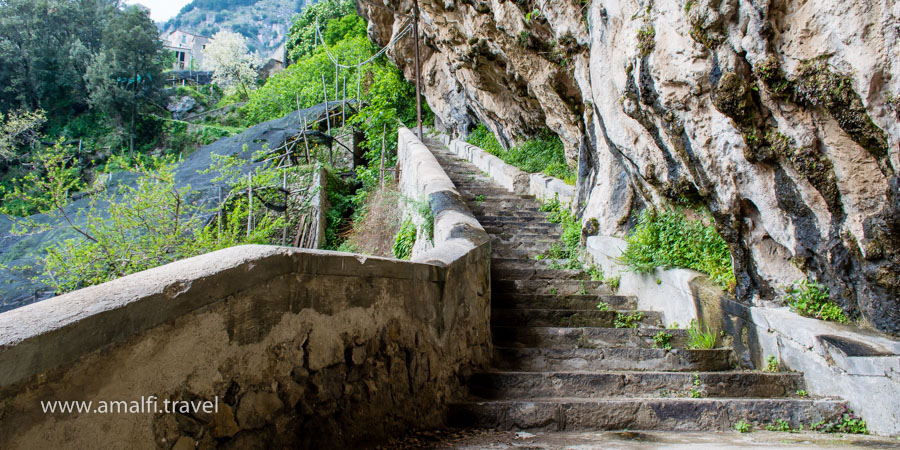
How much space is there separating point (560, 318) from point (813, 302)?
1.90 m

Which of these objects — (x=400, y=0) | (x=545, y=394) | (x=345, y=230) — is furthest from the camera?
(x=400, y=0)

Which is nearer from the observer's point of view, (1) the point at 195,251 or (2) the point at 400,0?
(1) the point at 195,251

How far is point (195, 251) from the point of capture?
7219 millimetres

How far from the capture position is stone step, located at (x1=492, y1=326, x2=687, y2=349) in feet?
13.2

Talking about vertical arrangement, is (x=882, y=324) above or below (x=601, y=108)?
below

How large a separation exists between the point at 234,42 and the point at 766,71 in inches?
1687

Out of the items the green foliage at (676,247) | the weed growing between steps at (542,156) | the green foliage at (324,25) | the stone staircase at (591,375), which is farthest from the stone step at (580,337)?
the green foliage at (324,25)

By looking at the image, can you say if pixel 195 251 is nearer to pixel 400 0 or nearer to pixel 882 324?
pixel 882 324

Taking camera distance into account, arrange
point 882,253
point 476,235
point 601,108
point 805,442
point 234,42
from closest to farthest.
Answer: point 805,442 → point 882,253 → point 476,235 → point 601,108 → point 234,42

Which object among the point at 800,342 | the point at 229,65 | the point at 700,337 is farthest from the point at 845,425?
the point at 229,65

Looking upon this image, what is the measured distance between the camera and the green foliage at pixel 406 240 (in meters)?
6.00

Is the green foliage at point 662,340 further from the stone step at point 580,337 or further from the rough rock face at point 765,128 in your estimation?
the rough rock face at point 765,128

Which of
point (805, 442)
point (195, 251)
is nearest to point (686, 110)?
point (805, 442)

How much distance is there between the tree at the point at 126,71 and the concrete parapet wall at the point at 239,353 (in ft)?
103
